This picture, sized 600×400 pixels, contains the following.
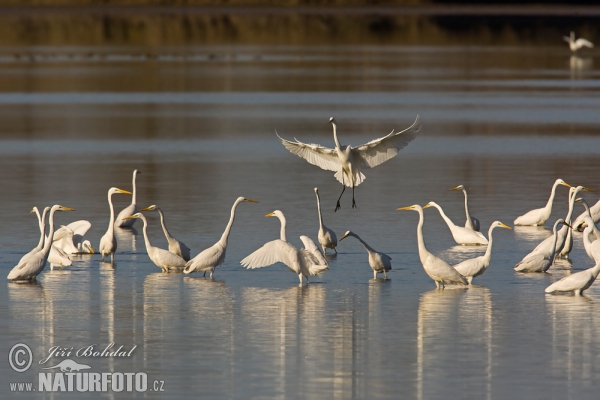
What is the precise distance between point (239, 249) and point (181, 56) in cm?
4775

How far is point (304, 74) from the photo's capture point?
50.8m

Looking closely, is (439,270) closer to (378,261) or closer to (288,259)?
(378,261)

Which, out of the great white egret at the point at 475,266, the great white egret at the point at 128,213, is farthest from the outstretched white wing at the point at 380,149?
the great white egret at the point at 475,266

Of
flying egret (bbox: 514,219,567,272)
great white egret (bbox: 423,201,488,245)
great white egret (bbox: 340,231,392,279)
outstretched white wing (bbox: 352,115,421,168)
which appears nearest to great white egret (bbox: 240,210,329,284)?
great white egret (bbox: 340,231,392,279)

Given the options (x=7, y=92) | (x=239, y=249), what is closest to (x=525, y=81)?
(x=7, y=92)

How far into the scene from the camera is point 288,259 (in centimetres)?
1357

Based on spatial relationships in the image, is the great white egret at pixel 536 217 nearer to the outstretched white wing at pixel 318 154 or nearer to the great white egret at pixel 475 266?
the outstretched white wing at pixel 318 154

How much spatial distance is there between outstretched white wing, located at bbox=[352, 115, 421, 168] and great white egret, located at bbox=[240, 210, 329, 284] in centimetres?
351

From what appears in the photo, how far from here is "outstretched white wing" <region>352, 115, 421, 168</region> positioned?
1697cm

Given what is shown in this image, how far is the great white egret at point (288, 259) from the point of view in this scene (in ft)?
44.5

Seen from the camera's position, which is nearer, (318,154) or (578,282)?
(578,282)

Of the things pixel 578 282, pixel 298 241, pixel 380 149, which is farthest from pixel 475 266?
pixel 380 149

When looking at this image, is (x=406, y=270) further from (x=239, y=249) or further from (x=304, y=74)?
(x=304, y=74)

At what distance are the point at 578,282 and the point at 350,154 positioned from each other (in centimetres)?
540
